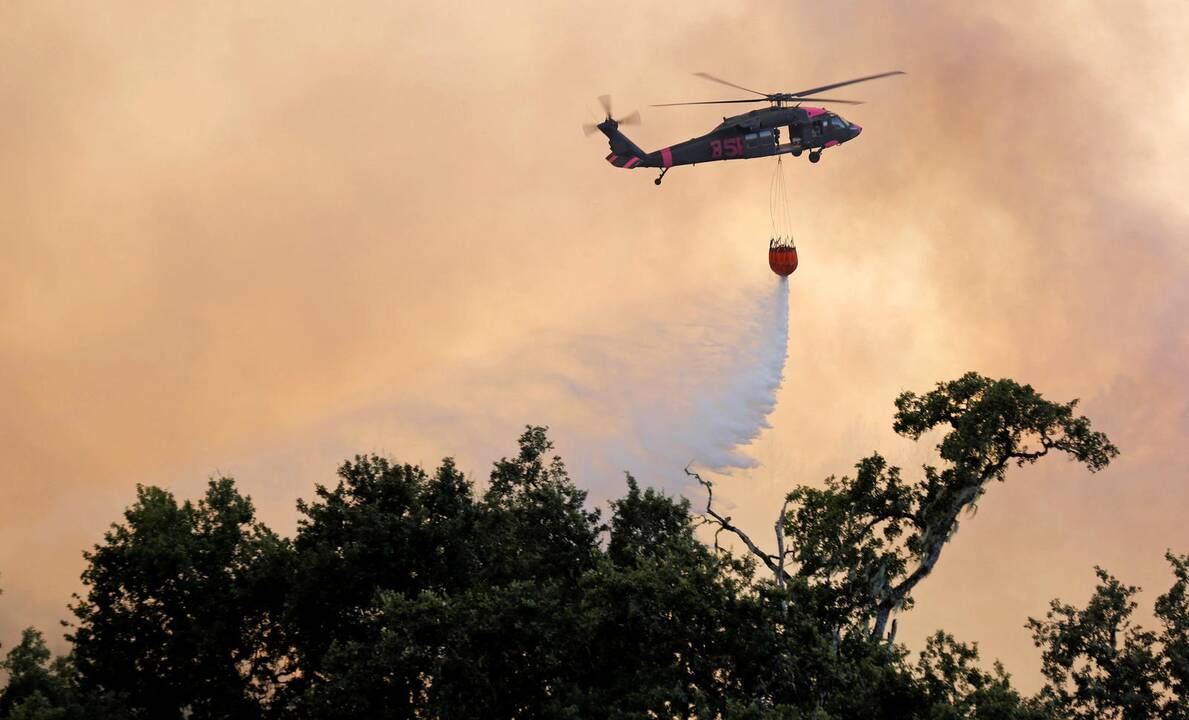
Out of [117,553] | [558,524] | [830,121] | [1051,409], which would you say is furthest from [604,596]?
[830,121]

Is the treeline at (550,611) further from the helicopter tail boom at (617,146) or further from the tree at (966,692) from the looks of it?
the helicopter tail boom at (617,146)

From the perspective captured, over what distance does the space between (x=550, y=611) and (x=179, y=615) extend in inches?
773

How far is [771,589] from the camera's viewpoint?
4719 centimetres

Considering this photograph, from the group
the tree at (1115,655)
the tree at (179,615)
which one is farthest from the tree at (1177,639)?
Answer: the tree at (179,615)

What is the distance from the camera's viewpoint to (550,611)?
4959 centimetres

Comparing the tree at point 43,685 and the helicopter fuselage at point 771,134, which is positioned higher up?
the helicopter fuselage at point 771,134

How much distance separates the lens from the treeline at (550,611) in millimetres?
46750

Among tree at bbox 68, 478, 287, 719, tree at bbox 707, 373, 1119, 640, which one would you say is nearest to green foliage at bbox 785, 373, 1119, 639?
tree at bbox 707, 373, 1119, 640

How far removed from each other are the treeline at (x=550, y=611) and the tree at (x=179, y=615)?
0.09m

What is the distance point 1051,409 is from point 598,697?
70.7ft

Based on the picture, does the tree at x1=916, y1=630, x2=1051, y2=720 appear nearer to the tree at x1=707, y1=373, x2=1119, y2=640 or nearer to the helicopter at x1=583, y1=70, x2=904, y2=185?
the tree at x1=707, y1=373, x2=1119, y2=640

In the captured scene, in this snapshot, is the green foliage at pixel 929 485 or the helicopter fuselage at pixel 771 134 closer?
the green foliage at pixel 929 485

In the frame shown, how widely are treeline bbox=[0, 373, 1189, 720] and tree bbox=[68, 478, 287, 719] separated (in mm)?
91

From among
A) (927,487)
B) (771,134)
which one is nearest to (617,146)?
(771,134)
